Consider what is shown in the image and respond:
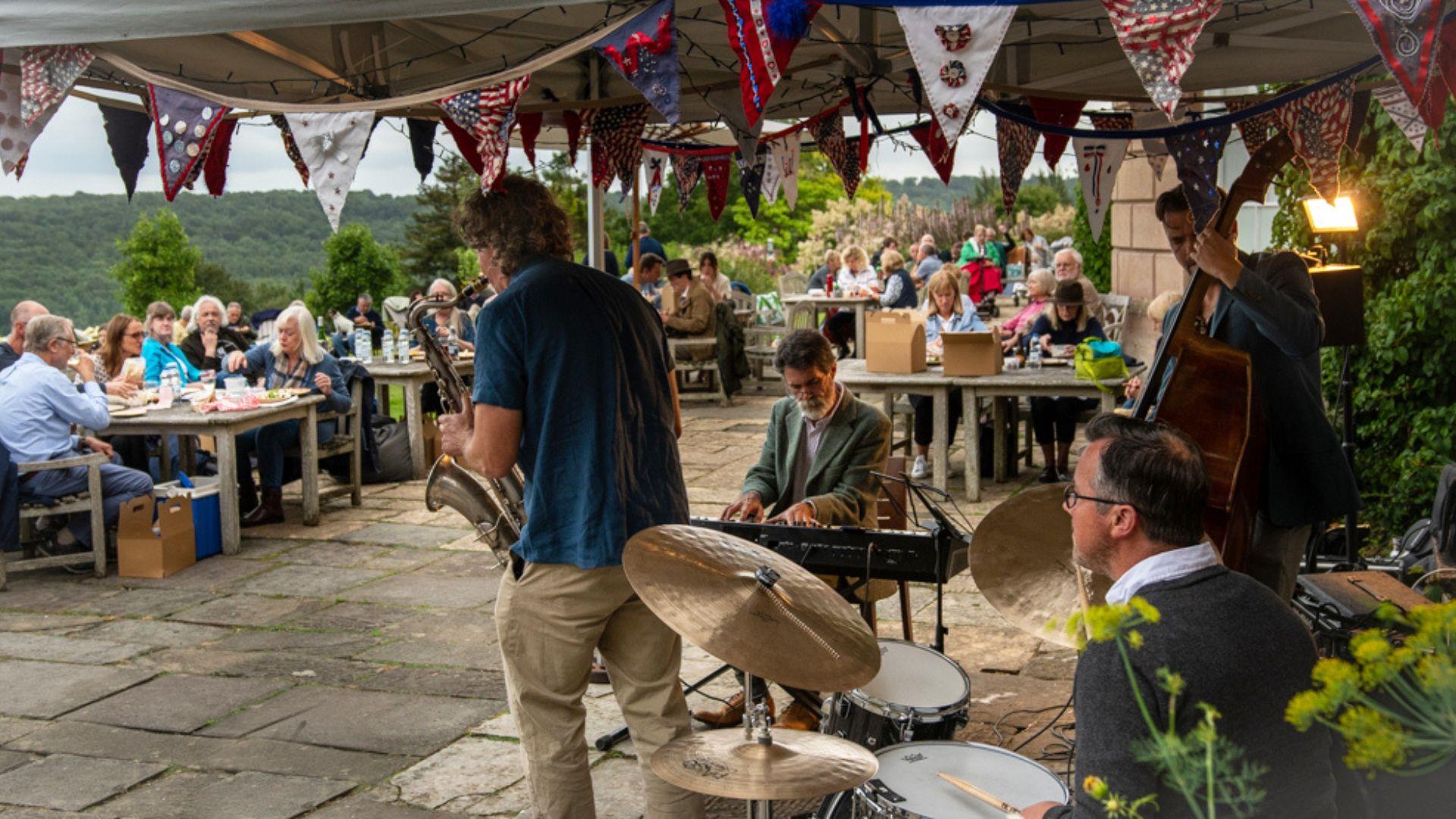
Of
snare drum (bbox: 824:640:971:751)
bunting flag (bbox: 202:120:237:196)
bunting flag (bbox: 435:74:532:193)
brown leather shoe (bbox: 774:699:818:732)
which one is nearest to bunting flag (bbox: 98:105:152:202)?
bunting flag (bbox: 202:120:237:196)

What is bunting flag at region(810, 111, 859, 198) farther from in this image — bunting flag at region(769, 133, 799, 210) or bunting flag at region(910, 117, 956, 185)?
bunting flag at region(769, 133, 799, 210)

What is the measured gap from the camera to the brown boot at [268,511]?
8.43 metres

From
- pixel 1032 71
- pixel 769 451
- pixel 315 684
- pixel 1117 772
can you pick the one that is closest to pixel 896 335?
pixel 1032 71

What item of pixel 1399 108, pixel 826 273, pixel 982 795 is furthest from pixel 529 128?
pixel 826 273

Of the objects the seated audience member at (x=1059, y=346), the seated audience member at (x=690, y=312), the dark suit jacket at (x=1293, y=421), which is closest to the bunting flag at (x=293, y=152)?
the dark suit jacket at (x=1293, y=421)

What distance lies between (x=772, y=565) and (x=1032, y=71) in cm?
353

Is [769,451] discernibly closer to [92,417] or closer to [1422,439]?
[1422,439]

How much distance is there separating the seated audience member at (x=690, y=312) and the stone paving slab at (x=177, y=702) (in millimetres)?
7653

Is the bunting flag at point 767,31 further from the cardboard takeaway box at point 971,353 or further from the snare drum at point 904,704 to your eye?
the cardboard takeaway box at point 971,353

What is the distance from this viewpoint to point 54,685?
5.42 m

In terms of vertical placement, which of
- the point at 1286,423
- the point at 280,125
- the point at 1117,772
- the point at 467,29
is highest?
the point at 467,29

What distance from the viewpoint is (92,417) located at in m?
7.08

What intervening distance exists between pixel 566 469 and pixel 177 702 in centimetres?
279

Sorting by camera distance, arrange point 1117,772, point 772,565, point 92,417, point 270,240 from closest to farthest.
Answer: point 1117,772, point 772,565, point 92,417, point 270,240
